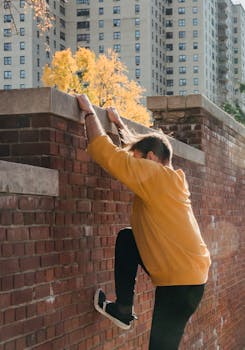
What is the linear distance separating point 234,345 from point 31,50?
10276cm

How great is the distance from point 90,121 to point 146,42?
380 ft

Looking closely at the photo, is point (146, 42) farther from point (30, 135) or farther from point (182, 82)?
point (30, 135)

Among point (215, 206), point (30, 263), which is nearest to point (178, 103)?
point (215, 206)

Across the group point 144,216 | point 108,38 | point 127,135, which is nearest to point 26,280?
point 144,216

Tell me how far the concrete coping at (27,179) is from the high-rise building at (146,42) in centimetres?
10604

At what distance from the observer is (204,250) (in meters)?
4.59

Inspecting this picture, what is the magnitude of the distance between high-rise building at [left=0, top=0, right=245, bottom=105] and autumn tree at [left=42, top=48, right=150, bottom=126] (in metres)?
53.4

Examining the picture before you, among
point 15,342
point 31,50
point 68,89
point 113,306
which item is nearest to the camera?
point 15,342

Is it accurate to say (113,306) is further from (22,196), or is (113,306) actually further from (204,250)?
(22,196)

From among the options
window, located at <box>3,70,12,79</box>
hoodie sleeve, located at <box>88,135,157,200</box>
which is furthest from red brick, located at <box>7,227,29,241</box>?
window, located at <box>3,70,12,79</box>

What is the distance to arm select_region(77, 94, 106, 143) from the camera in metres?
4.61

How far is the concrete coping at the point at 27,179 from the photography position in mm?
3736

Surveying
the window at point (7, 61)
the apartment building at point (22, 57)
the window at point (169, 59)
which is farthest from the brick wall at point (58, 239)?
the window at point (169, 59)

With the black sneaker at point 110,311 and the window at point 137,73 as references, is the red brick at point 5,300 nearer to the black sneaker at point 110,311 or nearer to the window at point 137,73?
the black sneaker at point 110,311
